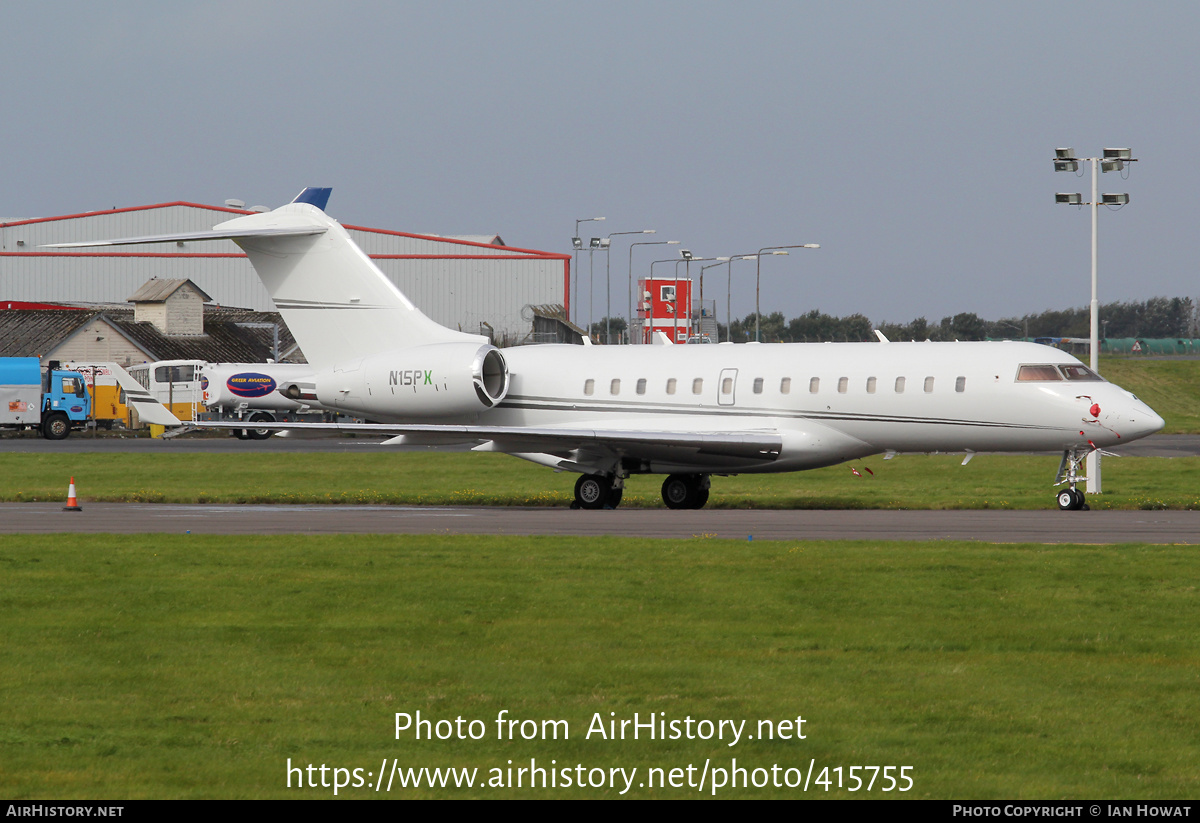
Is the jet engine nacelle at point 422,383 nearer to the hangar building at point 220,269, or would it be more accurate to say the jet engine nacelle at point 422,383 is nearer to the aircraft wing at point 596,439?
the aircraft wing at point 596,439

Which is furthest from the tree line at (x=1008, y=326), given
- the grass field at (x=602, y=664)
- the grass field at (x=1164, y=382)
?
the grass field at (x=602, y=664)

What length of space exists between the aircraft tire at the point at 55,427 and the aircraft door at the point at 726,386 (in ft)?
118

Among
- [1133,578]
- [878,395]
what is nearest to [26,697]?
[1133,578]

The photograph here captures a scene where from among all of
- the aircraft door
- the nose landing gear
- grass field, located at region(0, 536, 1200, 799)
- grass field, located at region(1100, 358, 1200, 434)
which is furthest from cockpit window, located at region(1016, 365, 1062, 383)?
grass field, located at region(1100, 358, 1200, 434)

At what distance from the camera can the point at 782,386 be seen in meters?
25.5

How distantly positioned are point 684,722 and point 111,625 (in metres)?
5.33

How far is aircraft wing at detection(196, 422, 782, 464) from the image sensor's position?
24.6 metres

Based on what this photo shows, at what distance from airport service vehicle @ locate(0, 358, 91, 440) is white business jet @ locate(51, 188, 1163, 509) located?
28.5 meters

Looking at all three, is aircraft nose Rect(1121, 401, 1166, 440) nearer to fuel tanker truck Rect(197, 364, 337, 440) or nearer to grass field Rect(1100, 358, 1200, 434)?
fuel tanker truck Rect(197, 364, 337, 440)

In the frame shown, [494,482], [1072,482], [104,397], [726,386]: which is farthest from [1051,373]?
[104,397]

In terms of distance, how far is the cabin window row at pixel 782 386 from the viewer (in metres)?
24.3

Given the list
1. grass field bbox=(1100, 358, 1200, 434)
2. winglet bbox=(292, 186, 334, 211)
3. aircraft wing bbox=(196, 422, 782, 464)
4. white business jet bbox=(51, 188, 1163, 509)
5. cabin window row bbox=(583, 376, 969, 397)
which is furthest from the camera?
grass field bbox=(1100, 358, 1200, 434)

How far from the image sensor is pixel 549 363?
92.1ft
